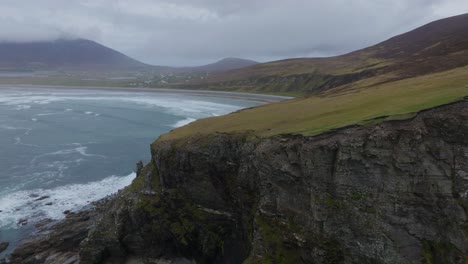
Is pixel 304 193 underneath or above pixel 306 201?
above

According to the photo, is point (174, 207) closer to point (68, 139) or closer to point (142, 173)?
point (142, 173)

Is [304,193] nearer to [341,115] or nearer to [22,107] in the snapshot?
[341,115]

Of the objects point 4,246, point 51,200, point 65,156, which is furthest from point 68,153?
point 4,246

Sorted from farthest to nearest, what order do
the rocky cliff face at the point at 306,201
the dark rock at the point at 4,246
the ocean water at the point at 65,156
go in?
1. the ocean water at the point at 65,156
2. the dark rock at the point at 4,246
3. the rocky cliff face at the point at 306,201

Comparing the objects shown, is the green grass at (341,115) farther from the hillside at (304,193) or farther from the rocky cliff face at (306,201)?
the rocky cliff face at (306,201)

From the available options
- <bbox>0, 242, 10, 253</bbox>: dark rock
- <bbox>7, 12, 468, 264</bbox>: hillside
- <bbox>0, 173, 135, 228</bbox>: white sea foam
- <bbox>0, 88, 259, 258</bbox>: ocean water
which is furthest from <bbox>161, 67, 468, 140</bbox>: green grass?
<bbox>0, 88, 259, 258</bbox>: ocean water

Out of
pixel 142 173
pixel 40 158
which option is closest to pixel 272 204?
pixel 142 173

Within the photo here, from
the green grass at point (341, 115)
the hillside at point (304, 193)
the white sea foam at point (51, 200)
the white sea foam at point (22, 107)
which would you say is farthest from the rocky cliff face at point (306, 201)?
the white sea foam at point (22, 107)
